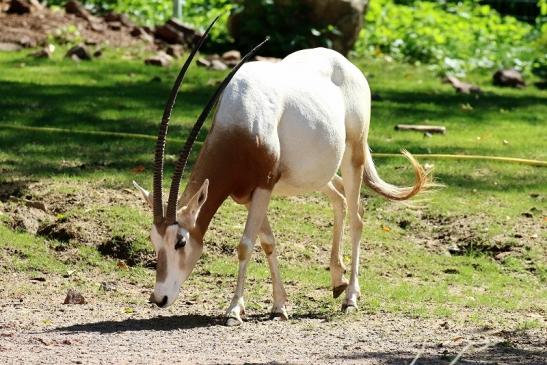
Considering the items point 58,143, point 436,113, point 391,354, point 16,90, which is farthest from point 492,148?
point 391,354

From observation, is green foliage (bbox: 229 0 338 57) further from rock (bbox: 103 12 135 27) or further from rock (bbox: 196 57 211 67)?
rock (bbox: 103 12 135 27)

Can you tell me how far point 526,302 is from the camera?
8.65m

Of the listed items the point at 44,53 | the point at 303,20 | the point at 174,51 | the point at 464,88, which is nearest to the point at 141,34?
the point at 174,51

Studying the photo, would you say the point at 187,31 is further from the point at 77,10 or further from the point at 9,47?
the point at 9,47

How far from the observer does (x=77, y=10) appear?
17.9 m

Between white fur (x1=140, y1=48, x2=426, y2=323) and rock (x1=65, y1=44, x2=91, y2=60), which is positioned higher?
white fur (x1=140, y1=48, x2=426, y2=323)

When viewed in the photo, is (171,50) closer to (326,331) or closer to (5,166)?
(5,166)

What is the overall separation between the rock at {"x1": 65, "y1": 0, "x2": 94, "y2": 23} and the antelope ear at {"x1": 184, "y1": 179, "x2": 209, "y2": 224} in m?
10.8

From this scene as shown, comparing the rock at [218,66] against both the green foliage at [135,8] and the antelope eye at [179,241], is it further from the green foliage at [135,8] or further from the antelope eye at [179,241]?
the antelope eye at [179,241]

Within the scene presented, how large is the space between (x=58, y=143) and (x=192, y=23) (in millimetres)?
Result: 6838

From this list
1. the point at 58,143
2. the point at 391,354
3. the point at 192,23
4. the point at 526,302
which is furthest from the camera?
the point at 192,23

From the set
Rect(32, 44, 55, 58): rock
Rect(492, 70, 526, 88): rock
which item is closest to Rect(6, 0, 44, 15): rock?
Rect(32, 44, 55, 58): rock

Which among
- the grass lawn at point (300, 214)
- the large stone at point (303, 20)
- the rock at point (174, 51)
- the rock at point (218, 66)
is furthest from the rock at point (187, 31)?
the grass lawn at point (300, 214)

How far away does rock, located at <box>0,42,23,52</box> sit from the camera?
16328 millimetres
